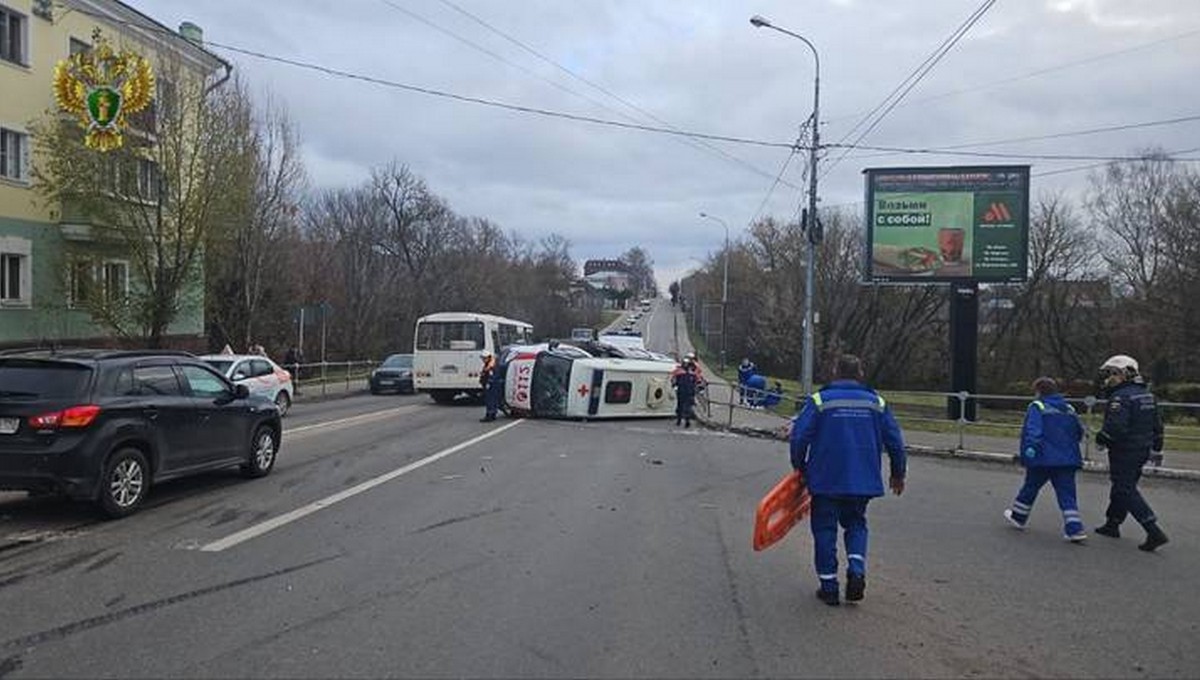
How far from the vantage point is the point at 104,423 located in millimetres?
9062

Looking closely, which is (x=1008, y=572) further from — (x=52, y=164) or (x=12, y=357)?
(x=52, y=164)

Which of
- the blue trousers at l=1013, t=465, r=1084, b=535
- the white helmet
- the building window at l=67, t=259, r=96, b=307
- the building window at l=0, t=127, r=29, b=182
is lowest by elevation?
the blue trousers at l=1013, t=465, r=1084, b=535

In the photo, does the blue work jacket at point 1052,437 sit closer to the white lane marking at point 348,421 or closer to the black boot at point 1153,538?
the black boot at point 1153,538

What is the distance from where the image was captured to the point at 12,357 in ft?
30.8

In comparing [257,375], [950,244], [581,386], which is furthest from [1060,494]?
[950,244]

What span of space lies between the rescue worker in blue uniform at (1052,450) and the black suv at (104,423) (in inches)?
329

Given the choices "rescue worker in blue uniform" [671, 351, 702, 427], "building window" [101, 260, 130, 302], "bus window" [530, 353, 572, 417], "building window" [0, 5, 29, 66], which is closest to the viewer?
"rescue worker in blue uniform" [671, 351, 702, 427]

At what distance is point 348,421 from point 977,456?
12.7m

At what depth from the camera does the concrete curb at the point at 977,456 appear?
15138 millimetres

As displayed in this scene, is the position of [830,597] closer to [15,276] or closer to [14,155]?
[15,276]

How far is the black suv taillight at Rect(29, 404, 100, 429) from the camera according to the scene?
8.83 metres

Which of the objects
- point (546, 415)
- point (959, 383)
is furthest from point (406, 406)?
point (959, 383)

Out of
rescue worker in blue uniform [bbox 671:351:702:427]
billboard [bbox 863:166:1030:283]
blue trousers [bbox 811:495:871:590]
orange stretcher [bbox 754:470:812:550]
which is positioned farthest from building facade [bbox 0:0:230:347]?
blue trousers [bbox 811:495:871:590]

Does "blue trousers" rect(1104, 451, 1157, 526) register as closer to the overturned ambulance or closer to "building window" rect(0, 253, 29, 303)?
the overturned ambulance
